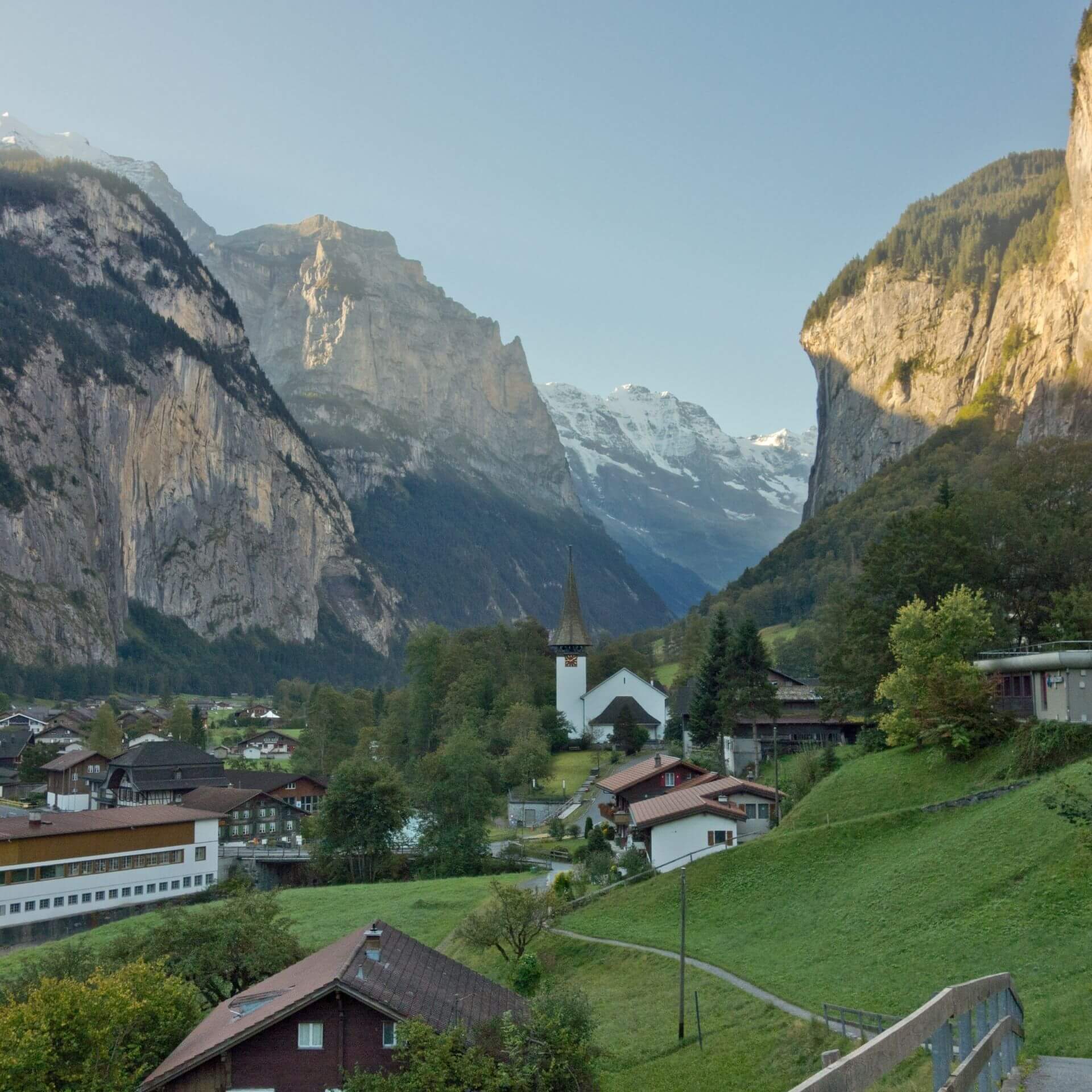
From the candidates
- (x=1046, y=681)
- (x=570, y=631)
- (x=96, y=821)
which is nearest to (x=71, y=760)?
(x=96, y=821)

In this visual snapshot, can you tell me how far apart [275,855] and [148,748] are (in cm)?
2503

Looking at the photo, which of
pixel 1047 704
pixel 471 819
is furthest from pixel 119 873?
pixel 1047 704

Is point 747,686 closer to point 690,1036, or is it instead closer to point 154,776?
point 690,1036

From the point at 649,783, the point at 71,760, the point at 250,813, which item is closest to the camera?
the point at 649,783

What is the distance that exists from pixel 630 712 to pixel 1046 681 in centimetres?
5173

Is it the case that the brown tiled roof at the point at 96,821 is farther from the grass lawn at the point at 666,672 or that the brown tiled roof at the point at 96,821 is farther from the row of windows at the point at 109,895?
the grass lawn at the point at 666,672

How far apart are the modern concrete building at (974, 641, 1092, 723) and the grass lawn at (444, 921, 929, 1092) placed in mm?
16760

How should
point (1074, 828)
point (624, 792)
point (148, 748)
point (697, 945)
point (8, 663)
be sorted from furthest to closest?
point (8, 663) < point (148, 748) < point (624, 792) < point (697, 945) < point (1074, 828)

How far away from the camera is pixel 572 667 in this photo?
93.9 m

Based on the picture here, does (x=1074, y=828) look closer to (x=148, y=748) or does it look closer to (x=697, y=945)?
(x=697, y=945)

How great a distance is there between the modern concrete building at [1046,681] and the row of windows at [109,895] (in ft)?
164

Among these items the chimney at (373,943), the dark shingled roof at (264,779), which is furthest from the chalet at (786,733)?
the chimney at (373,943)

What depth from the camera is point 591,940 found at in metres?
38.5

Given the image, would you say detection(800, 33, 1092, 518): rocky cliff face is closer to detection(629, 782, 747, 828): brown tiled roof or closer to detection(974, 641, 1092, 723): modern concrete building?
detection(629, 782, 747, 828): brown tiled roof
